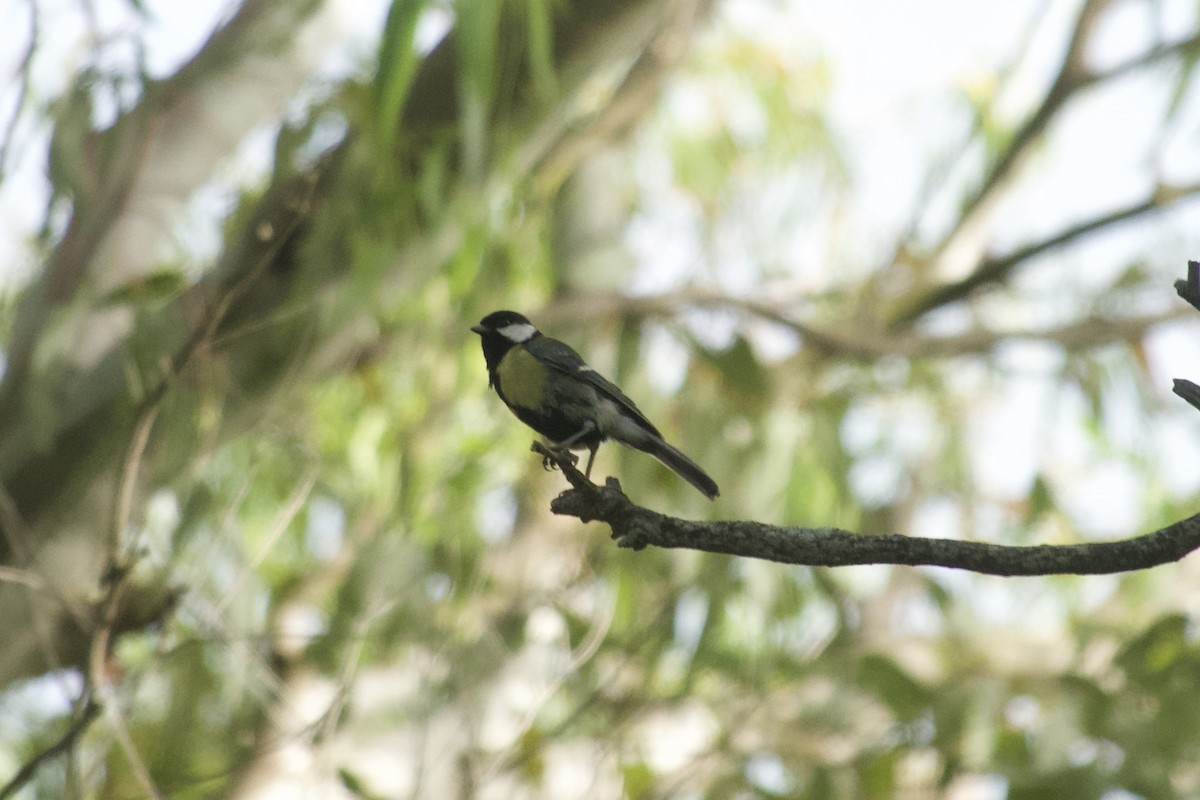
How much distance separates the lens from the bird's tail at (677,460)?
212 cm

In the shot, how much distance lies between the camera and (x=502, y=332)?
2.50 metres

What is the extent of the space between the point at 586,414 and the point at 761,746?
78.0 inches

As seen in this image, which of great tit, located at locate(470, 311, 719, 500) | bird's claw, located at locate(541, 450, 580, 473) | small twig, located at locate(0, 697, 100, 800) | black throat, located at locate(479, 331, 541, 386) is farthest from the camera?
black throat, located at locate(479, 331, 541, 386)

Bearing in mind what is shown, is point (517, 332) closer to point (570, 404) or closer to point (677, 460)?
point (570, 404)

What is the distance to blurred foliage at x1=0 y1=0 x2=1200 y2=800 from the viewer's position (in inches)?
110

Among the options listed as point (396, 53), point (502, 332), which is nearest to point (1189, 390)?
point (502, 332)

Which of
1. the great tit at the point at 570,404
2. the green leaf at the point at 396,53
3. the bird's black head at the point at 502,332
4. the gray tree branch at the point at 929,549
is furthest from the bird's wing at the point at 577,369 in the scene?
the gray tree branch at the point at 929,549

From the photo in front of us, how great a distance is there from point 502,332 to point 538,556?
5.18 feet

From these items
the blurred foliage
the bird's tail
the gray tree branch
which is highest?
the gray tree branch

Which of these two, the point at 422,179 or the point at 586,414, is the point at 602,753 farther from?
the point at 422,179

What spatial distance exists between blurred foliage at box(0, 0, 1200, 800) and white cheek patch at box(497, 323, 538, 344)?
46 cm

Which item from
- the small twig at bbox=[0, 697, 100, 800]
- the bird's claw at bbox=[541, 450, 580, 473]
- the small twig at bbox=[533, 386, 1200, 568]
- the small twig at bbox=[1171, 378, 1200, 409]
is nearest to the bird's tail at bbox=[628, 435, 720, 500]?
the bird's claw at bbox=[541, 450, 580, 473]

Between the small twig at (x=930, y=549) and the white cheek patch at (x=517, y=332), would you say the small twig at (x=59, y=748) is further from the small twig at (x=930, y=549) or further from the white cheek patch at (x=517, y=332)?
the small twig at (x=930, y=549)

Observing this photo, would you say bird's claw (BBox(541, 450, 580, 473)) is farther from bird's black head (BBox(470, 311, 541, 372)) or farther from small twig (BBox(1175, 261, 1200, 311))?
small twig (BBox(1175, 261, 1200, 311))
